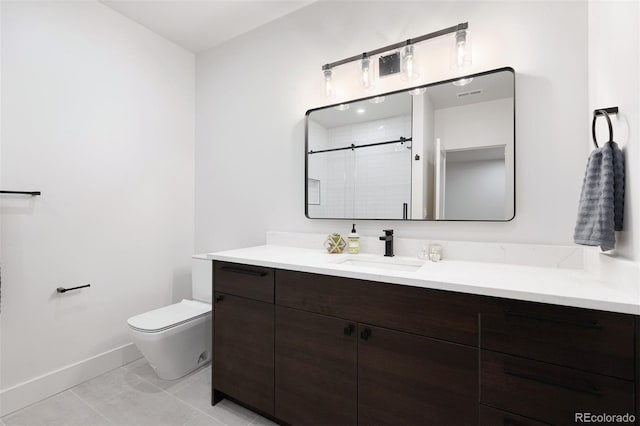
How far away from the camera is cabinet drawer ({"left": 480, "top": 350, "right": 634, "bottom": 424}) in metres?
0.85

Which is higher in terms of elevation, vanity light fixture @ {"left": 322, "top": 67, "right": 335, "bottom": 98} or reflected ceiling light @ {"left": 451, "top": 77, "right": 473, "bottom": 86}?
vanity light fixture @ {"left": 322, "top": 67, "right": 335, "bottom": 98}

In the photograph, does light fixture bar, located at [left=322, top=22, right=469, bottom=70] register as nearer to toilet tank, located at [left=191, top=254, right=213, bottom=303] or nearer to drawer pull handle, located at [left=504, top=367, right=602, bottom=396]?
drawer pull handle, located at [left=504, top=367, right=602, bottom=396]

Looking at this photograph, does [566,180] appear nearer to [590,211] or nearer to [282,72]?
[590,211]

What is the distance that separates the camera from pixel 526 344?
95 cm

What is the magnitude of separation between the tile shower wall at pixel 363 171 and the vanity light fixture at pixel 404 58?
10.1 inches

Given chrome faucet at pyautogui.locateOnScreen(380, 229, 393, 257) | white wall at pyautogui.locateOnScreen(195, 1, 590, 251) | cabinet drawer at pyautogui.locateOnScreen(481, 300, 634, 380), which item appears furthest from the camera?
chrome faucet at pyautogui.locateOnScreen(380, 229, 393, 257)

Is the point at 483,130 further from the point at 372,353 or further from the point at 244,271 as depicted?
the point at 244,271

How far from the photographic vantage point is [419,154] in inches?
66.5

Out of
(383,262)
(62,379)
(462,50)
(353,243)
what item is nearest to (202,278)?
(62,379)

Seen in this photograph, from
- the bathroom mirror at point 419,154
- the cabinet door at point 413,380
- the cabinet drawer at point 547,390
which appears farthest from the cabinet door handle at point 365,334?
the bathroom mirror at point 419,154

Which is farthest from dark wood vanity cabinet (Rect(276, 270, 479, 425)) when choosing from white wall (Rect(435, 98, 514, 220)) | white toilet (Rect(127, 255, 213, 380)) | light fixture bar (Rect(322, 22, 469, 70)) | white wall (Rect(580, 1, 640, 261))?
light fixture bar (Rect(322, 22, 469, 70))

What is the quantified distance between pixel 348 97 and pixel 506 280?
145 cm

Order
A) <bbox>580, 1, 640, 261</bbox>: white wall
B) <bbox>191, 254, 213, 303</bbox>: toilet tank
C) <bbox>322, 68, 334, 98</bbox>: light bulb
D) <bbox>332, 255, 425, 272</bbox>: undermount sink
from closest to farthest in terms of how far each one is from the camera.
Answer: <bbox>580, 1, 640, 261</bbox>: white wall, <bbox>332, 255, 425, 272</bbox>: undermount sink, <bbox>322, 68, 334, 98</bbox>: light bulb, <bbox>191, 254, 213, 303</bbox>: toilet tank

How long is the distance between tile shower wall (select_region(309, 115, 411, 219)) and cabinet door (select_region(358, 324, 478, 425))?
0.80m
